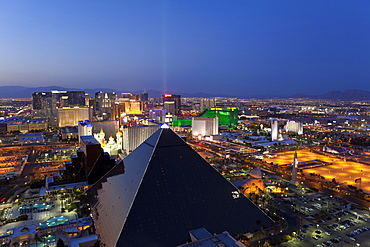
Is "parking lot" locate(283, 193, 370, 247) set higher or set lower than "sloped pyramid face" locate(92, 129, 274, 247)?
lower

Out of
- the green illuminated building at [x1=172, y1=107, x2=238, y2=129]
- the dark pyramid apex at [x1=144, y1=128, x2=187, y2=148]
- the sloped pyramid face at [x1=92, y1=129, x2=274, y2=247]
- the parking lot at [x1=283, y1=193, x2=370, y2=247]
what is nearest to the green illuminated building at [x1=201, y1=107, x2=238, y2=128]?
the green illuminated building at [x1=172, y1=107, x2=238, y2=129]

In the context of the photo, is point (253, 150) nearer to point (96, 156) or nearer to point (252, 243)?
point (96, 156)

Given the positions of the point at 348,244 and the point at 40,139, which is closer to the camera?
the point at 348,244

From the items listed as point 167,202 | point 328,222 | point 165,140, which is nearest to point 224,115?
point 328,222

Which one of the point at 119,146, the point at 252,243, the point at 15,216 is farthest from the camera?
the point at 119,146

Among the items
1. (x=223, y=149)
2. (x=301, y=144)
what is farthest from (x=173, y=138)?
(x=301, y=144)

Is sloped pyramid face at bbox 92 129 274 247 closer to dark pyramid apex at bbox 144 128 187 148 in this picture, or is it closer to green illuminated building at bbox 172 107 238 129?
dark pyramid apex at bbox 144 128 187 148

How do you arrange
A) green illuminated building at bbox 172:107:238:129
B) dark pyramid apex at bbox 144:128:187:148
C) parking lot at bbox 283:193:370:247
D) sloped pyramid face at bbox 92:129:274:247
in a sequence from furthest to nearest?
green illuminated building at bbox 172:107:238:129, dark pyramid apex at bbox 144:128:187:148, parking lot at bbox 283:193:370:247, sloped pyramid face at bbox 92:129:274:247

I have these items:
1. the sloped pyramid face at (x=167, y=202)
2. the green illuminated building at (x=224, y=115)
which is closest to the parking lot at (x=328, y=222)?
the sloped pyramid face at (x=167, y=202)
